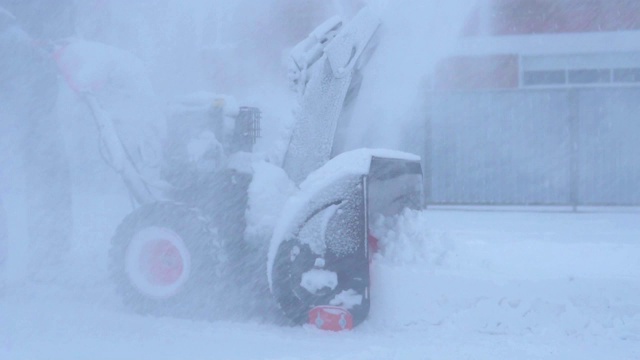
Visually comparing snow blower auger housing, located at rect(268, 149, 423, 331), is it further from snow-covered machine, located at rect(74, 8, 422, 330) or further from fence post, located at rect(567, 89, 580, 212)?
fence post, located at rect(567, 89, 580, 212)

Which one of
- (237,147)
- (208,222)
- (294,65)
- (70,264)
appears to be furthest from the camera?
(70,264)

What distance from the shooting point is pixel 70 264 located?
567 cm

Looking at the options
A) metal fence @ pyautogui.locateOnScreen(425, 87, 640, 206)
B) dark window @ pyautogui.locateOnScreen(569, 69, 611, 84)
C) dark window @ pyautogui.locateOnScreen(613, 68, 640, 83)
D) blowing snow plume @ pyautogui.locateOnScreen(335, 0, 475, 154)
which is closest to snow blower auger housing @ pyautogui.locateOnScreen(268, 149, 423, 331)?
blowing snow plume @ pyautogui.locateOnScreen(335, 0, 475, 154)

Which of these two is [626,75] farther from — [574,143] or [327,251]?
[327,251]

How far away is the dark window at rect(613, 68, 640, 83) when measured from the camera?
14773 millimetres

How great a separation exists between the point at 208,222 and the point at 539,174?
746cm

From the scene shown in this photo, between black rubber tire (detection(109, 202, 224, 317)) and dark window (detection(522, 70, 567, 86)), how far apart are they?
12.0 meters

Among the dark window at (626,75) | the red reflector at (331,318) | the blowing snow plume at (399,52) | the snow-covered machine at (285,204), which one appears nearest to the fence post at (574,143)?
the dark window at (626,75)

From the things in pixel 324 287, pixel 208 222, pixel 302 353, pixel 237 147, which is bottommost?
pixel 302 353

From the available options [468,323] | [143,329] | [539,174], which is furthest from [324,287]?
[539,174]

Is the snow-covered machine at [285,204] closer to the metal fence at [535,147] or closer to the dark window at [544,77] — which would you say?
the metal fence at [535,147]

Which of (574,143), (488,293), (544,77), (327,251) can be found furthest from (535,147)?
(327,251)

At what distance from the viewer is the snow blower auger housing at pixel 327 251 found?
405 cm

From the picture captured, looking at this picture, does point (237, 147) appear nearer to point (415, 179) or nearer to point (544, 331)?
point (415, 179)
